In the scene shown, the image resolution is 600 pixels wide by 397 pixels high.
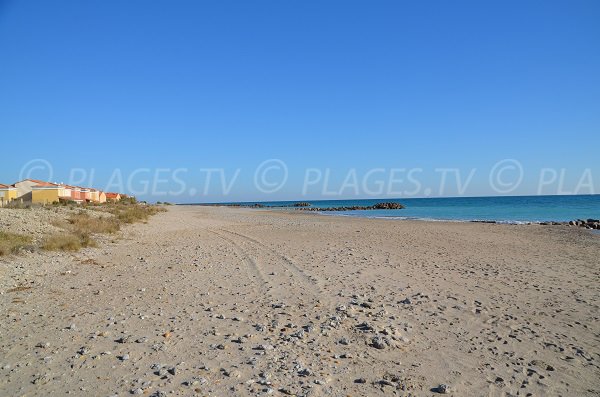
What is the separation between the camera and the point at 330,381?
4453mm

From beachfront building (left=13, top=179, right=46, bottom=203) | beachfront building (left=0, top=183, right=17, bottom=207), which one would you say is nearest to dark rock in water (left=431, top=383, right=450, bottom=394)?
beachfront building (left=0, top=183, right=17, bottom=207)

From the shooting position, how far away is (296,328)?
6.11 meters

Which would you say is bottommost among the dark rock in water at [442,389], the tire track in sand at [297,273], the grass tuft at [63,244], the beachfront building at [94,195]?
the dark rock in water at [442,389]

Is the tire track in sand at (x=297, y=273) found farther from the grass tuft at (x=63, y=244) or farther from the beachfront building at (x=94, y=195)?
the beachfront building at (x=94, y=195)

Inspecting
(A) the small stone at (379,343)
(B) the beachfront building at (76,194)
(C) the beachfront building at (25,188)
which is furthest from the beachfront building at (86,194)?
(A) the small stone at (379,343)

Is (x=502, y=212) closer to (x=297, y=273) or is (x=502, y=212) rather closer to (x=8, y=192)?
(x=297, y=273)

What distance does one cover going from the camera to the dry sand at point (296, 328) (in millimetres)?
4477

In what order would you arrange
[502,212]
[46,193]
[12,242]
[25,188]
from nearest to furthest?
[12,242] < [46,193] < [25,188] < [502,212]

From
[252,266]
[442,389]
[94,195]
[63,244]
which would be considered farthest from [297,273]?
[94,195]

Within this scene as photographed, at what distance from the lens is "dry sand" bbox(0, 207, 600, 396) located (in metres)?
4.48

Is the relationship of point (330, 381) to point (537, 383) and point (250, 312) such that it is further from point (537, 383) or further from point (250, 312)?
point (250, 312)

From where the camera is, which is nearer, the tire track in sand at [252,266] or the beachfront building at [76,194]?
the tire track in sand at [252,266]

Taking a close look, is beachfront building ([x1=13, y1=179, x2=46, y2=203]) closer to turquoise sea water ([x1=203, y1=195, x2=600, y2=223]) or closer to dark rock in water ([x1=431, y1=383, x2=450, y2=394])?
turquoise sea water ([x1=203, y1=195, x2=600, y2=223])

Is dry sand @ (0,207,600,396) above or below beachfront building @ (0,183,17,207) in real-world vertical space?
below
